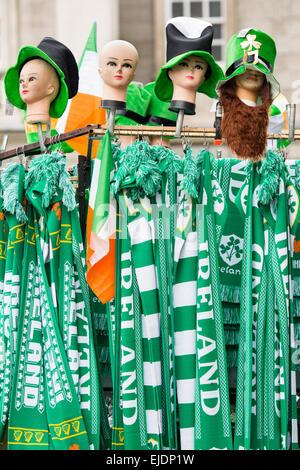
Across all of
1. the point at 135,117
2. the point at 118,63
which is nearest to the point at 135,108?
the point at 135,117

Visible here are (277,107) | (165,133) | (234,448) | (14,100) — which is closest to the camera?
(234,448)

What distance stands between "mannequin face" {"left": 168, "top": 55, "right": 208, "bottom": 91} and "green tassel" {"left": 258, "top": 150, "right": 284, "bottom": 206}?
1.17 feet

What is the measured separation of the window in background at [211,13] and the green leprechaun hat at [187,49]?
6.53 meters

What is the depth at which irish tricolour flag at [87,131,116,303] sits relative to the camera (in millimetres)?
2398

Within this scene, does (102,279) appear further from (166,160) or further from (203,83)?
(203,83)

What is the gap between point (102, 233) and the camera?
7.85 feet

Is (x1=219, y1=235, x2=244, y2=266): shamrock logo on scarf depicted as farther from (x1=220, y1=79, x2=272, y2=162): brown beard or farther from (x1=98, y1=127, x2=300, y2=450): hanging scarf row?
(x1=220, y1=79, x2=272, y2=162): brown beard

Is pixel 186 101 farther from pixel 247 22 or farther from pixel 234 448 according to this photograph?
pixel 247 22

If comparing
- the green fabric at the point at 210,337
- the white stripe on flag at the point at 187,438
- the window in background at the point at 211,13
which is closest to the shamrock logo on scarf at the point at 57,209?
the green fabric at the point at 210,337

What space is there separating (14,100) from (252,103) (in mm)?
835

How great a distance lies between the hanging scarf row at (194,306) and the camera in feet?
7.64

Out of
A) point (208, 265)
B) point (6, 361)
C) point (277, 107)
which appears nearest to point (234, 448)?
point (208, 265)

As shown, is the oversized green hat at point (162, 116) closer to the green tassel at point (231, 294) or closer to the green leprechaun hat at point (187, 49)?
the green leprechaun hat at point (187, 49)

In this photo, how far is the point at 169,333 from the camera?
239 cm
